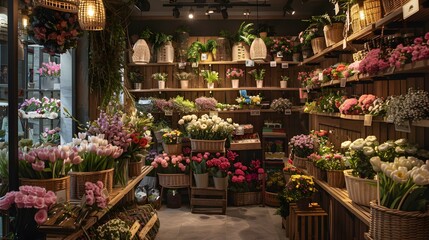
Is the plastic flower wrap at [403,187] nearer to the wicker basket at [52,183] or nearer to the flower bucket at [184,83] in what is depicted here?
the wicker basket at [52,183]

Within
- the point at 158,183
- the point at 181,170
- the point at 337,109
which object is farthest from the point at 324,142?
the point at 158,183

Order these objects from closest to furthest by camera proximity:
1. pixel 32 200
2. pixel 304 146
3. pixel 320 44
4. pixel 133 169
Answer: pixel 32 200 → pixel 133 169 → pixel 304 146 → pixel 320 44

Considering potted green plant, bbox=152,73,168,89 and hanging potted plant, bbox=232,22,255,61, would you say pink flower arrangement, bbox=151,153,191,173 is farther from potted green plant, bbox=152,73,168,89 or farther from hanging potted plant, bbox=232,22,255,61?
hanging potted plant, bbox=232,22,255,61

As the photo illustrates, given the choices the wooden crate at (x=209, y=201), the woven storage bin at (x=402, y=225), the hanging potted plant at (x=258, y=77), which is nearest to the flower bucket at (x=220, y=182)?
the wooden crate at (x=209, y=201)

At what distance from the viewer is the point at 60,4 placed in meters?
2.86

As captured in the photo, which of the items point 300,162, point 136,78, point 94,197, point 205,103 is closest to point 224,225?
point 300,162

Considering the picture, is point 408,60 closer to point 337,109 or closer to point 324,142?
point 337,109

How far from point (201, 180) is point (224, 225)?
91 centimetres

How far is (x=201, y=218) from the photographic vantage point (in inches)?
234

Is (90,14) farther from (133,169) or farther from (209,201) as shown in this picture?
(209,201)

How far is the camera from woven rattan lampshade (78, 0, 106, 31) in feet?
10.3

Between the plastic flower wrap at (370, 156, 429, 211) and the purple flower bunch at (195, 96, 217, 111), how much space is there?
15.2ft

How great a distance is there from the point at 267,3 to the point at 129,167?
4.50m

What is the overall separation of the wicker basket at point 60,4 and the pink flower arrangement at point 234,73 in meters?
4.35
